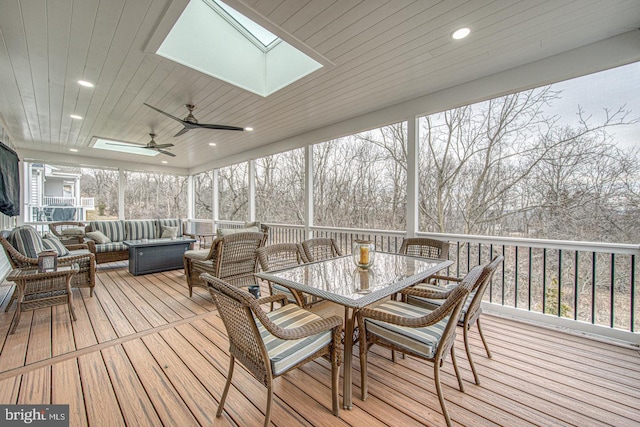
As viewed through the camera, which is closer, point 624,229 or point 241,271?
point 624,229

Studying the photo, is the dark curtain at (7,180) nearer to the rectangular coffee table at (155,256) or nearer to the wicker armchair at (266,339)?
the rectangular coffee table at (155,256)

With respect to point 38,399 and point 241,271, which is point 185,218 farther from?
point 38,399

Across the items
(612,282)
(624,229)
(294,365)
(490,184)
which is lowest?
(294,365)

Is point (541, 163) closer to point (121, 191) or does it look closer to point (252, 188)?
point (252, 188)

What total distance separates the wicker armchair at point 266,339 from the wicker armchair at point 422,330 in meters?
0.24

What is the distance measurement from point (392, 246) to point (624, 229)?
2597 millimetres

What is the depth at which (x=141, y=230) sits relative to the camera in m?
6.17

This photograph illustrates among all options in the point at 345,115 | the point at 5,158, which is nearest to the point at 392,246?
the point at 345,115

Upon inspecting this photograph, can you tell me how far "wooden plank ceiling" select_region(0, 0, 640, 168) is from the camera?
6.49 feet

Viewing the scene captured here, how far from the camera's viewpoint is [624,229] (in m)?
2.49

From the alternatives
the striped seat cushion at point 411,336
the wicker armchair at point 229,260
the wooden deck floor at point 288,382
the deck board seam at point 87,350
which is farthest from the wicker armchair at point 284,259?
the deck board seam at point 87,350

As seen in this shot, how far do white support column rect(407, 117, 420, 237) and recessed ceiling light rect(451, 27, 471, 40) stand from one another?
1341 mm

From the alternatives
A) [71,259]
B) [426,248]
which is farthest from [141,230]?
[426,248]

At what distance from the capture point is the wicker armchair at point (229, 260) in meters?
3.39
